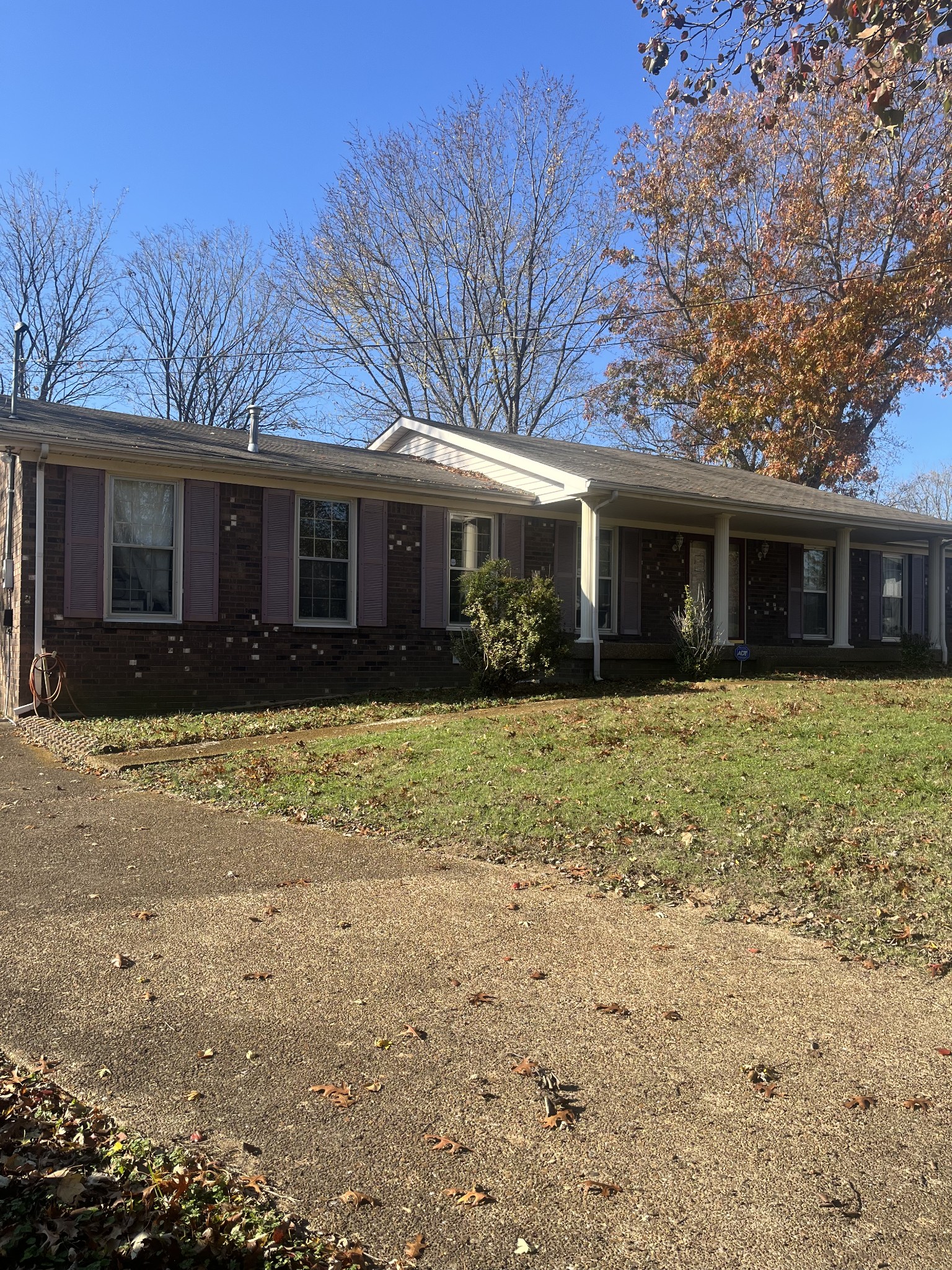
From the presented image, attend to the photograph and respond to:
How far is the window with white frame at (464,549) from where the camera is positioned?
16.0m

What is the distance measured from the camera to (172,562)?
13.4 m

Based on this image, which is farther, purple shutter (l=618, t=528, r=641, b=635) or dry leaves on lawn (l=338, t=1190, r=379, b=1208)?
purple shutter (l=618, t=528, r=641, b=635)

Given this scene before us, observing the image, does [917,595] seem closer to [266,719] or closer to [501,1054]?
[266,719]

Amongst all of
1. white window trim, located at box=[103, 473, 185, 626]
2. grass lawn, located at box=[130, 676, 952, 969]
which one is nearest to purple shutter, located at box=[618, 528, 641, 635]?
grass lawn, located at box=[130, 676, 952, 969]

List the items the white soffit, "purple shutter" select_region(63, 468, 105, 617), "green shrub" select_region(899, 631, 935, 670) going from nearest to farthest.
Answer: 1. "purple shutter" select_region(63, 468, 105, 617)
2. the white soffit
3. "green shrub" select_region(899, 631, 935, 670)

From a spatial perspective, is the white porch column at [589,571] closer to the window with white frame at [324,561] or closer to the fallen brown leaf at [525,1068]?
the window with white frame at [324,561]

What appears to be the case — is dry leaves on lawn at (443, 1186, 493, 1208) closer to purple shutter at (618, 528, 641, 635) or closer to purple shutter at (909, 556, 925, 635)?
purple shutter at (618, 528, 641, 635)

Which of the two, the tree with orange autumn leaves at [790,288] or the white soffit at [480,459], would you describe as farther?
the tree with orange autumn leaves at [790,288]

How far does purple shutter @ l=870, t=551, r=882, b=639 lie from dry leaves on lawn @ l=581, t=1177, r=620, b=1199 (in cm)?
2068

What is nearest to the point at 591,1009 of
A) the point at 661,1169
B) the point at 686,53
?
the point at 661,1169

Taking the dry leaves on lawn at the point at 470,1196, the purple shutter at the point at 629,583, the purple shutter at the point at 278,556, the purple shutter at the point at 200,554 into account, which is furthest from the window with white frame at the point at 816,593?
the dry leaves on lawn at the point at 470,1196

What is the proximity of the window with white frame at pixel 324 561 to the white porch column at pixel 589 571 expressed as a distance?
352 cm

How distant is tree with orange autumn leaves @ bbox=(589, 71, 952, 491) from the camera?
25984mm

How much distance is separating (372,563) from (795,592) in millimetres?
9694
